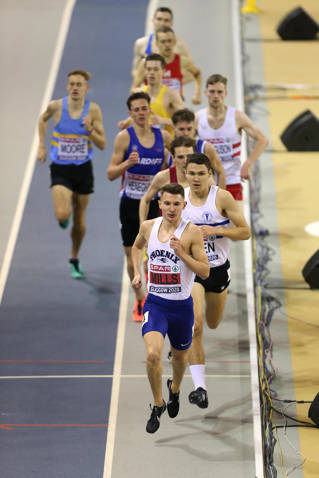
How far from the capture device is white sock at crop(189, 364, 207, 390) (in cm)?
916

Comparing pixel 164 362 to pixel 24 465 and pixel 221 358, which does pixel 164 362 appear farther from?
pixel 24 465

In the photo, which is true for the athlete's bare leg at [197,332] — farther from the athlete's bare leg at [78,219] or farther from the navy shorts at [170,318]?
the athlete's bare leg at [78,219]

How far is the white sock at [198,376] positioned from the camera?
30.0 ft

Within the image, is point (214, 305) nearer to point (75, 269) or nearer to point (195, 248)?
point (195, 248)

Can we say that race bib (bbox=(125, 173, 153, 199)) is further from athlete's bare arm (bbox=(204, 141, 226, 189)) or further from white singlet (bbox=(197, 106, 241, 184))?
white singlet (bbox=(197, 106, 241, 184))

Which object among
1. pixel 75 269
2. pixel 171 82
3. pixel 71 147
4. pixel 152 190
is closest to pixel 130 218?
pixel 152 190

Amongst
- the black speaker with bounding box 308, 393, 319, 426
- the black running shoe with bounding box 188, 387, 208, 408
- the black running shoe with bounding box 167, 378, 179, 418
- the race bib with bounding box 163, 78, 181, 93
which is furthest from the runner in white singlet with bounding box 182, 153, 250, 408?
the race bib with bounding box 163, 78, 181, 93

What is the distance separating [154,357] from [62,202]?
3959mm

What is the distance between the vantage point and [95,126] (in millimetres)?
11930

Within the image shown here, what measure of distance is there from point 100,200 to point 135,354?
4.17 m

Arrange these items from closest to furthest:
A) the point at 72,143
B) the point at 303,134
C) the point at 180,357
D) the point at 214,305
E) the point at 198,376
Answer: the point at 180,357, the point at 198,376, the point at 214,305, the point at 72,143, the point at 303,134

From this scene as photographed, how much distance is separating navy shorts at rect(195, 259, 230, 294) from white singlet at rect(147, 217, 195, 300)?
1107 mm

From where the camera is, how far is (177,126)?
10.4 meters

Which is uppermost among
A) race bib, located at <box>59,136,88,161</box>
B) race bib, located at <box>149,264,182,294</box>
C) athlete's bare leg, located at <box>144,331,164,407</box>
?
race bib, located at <box>59,136,88,161</box>
